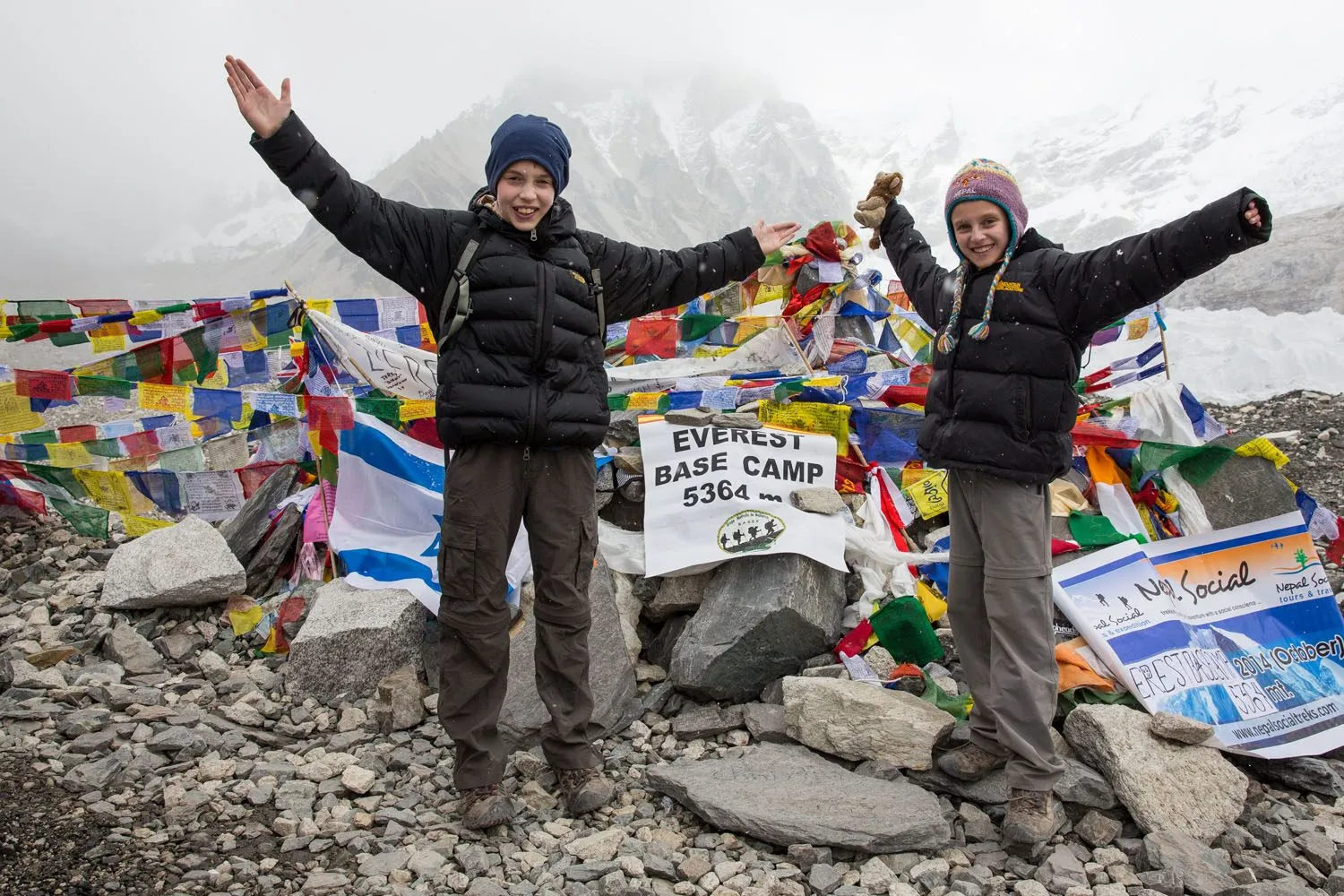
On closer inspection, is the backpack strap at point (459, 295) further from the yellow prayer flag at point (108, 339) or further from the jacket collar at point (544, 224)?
the yellow prayer flag at point (108, 339)

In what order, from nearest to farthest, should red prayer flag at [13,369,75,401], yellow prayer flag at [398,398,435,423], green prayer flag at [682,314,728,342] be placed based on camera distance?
yellow prayer flag at [398,398,435,423]
red prayer flag at [13,369,75,401]
green prayer flag at [682,314,728,342]

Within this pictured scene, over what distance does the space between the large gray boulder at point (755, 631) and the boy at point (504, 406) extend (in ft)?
2.81

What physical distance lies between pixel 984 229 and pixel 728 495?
1.97m

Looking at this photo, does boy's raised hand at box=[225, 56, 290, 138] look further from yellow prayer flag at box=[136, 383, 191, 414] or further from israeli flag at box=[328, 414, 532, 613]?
yellow prayer flag at box=[136, 383, 191, 414]

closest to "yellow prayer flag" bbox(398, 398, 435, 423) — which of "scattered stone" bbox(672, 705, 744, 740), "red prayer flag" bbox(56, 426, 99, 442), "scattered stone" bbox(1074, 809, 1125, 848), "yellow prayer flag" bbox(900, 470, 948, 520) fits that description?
"scattered stone" bbox(672, 705, 744, 740)

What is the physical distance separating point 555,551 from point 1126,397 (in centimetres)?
450

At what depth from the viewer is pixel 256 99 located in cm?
272

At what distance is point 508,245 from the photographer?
3002 millimetres

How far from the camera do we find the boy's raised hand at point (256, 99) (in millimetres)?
2703

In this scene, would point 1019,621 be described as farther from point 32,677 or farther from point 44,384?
point 44,384

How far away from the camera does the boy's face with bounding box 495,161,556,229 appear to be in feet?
9.73

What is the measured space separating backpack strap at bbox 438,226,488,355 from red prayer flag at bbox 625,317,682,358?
490 cm

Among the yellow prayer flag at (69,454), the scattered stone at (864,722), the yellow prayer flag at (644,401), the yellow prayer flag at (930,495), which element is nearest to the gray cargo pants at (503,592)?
the scattered stone at (864,722)

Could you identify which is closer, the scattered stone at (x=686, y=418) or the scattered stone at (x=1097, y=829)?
the scattered stone at (x=1097, y=829)
